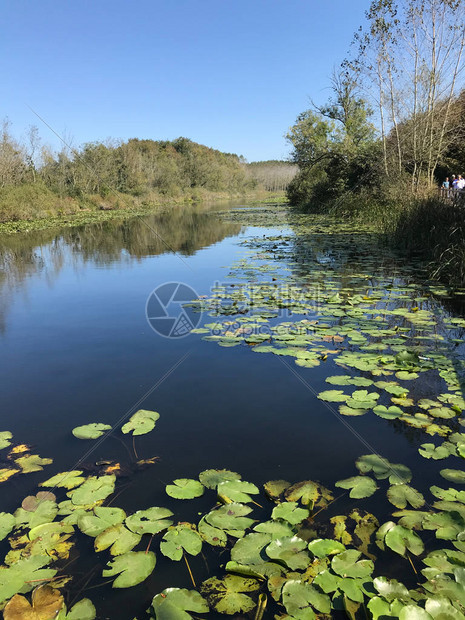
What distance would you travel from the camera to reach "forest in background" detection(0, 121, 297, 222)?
2247cm

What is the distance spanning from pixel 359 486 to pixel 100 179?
34.8 meters

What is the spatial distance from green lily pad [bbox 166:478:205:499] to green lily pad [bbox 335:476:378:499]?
664 mm

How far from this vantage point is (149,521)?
1695 millimetres

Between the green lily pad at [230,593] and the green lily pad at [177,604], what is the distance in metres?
0.05

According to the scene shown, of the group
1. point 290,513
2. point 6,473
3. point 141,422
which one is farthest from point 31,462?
point 290,513

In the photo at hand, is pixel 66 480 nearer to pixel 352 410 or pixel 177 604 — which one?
pixel 177 604

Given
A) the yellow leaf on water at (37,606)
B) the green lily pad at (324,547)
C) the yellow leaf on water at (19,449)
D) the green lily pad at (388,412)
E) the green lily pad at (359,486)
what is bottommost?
the green lily pad at (359,486)

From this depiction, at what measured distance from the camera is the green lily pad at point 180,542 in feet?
5.05

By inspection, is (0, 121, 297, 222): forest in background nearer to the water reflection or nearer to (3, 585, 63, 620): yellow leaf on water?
the water reflection

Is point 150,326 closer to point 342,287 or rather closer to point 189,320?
point 189,320

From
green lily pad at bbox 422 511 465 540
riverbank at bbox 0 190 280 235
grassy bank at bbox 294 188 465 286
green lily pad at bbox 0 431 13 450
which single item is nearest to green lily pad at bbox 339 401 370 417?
green lily pad at bbox 422 511 465 540

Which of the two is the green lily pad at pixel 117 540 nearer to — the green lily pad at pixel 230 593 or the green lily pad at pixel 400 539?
the green lily pad at pixel 230 593

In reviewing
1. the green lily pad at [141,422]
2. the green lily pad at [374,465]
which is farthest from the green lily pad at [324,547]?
the green lily pad at [141,422]

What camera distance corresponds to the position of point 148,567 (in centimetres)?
148
